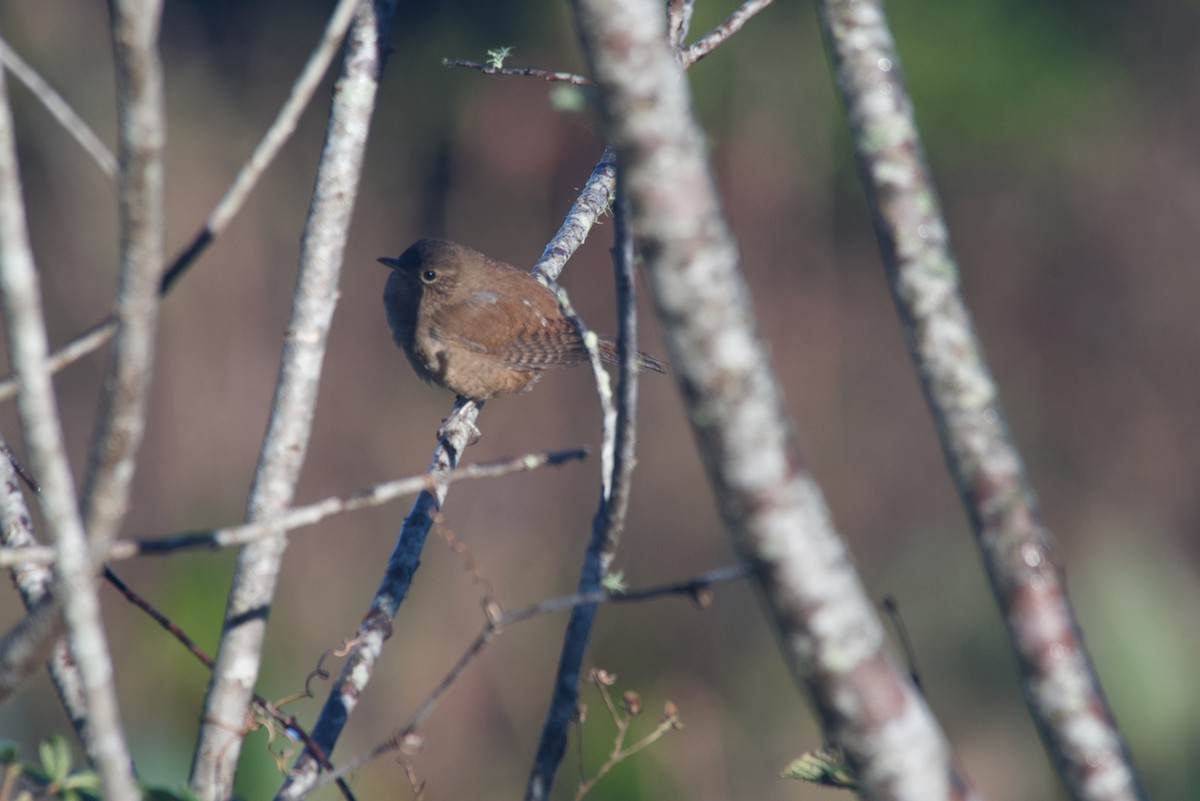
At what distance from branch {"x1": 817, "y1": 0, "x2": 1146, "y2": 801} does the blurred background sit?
14.6ft

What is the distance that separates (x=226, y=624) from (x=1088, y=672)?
45.7 inches

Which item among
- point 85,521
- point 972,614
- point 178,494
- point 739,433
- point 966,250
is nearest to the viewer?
point 739,433

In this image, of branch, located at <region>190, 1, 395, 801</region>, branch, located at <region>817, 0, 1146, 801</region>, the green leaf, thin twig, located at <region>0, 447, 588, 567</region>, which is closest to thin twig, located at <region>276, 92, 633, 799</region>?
branch, located at <region>190, 1, 395, 801</region>

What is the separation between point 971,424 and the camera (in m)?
1.31

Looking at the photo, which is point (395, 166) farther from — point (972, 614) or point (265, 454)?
point (265, 454)

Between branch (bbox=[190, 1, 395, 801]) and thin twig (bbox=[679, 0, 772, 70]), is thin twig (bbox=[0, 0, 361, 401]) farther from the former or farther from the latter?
thin twig (bbox=[679, 0, 772, 70])

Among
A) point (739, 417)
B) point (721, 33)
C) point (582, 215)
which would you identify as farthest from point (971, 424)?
point (582, 215)

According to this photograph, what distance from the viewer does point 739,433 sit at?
107 cm

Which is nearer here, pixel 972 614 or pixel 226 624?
pixel 226 624

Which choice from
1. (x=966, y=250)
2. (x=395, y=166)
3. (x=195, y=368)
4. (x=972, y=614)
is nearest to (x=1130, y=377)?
(x=966, y=250)

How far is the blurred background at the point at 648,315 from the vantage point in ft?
20.0

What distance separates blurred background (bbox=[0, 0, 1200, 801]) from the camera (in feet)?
20.0

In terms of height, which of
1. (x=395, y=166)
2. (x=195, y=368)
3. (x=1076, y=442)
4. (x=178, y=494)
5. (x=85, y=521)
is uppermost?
(x=395, y=166)

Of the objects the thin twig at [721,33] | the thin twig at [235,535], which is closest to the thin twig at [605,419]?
the thin twig at [235,535]
